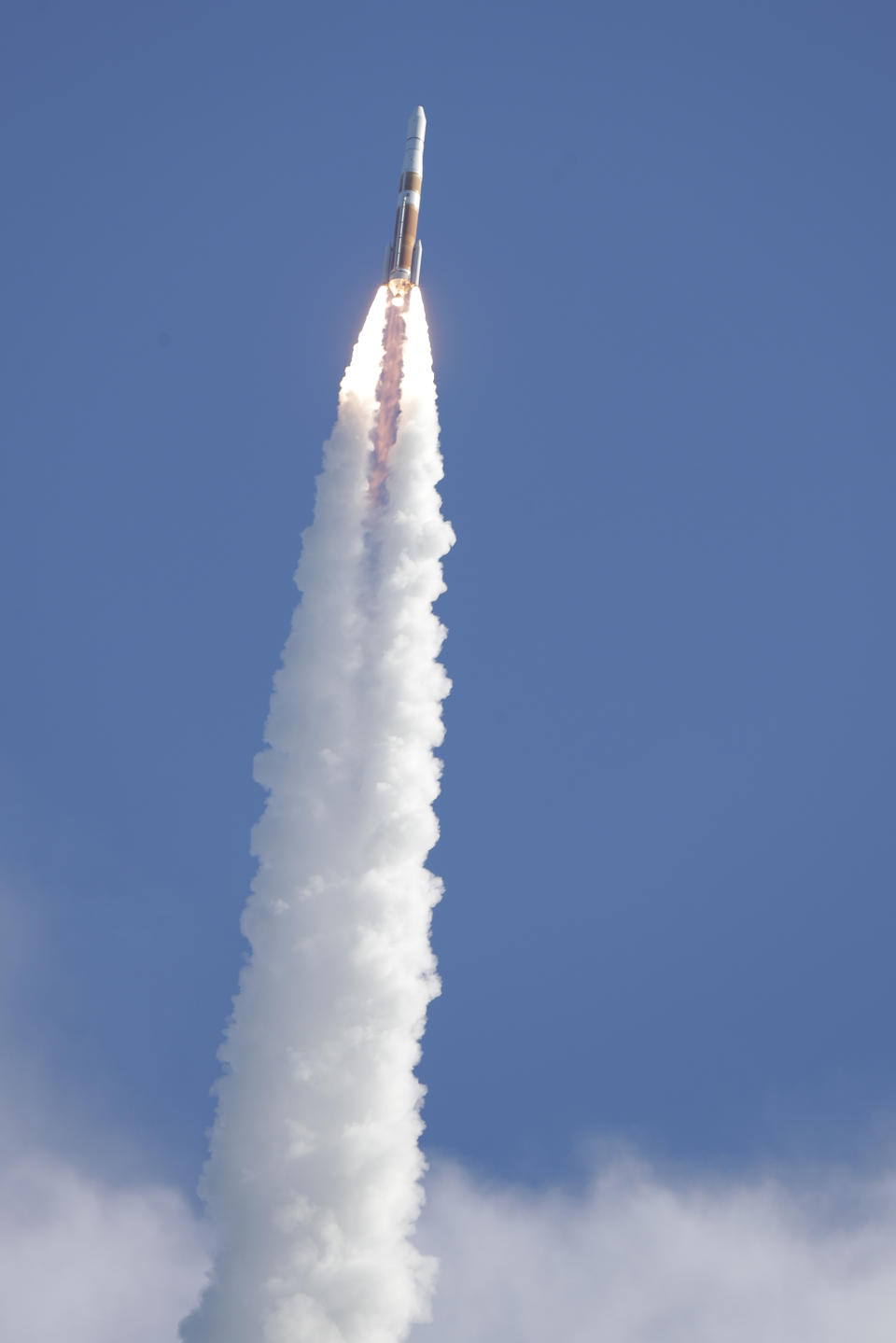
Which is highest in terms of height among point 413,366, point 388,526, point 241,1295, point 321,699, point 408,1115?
point 413,366

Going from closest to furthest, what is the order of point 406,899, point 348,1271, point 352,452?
point 348,1271, point 406,899, point 352,452

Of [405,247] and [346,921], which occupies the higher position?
[405,247]

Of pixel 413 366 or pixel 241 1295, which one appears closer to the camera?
pixel 241 1295

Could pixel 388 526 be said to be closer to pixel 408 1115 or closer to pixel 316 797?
pixel 316 797

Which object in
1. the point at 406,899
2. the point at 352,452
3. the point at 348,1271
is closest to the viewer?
the point at 348,1271

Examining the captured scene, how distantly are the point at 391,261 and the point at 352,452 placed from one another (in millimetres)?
7097

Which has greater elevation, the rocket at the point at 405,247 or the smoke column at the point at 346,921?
the rocket at the point at 405,247

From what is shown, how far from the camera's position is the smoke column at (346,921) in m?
65.3

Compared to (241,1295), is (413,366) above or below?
above

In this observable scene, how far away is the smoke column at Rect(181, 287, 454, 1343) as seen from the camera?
214 feet

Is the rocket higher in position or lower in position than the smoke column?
higher

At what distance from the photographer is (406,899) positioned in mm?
69438

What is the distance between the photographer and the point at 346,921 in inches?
2714

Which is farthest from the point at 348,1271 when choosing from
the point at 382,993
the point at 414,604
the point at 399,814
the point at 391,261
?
the point at 391,261
